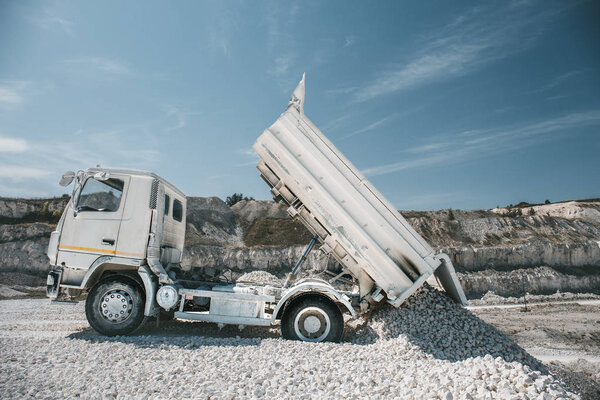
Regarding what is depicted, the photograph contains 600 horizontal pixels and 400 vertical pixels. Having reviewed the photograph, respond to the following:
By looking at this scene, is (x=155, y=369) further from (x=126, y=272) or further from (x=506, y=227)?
(x=506, y=227)

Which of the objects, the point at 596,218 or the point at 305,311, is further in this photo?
the point at 596,218

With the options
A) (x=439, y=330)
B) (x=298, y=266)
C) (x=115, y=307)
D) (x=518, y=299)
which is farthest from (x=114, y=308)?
(x=518, y=299)

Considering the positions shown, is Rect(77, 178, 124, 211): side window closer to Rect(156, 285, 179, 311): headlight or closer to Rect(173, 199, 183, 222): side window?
Rect(173, 199, 183, 222): side window

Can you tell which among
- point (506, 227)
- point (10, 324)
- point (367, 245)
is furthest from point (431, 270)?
point (506, 227)

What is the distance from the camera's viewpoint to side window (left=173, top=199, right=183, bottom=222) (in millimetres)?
7782

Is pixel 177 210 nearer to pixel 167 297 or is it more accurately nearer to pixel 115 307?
pixel 167 297

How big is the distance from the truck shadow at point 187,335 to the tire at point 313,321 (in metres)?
0.59

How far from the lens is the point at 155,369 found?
4730mm

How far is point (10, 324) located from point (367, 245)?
8270 millimetres

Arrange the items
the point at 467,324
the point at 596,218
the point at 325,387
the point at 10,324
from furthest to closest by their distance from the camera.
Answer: the point at 596,218
the point at 10,324
the point at 467,324
the point at 325,387

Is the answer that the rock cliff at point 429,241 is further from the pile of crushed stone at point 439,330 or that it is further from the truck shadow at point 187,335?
the pile of crushed stone at point 439,330

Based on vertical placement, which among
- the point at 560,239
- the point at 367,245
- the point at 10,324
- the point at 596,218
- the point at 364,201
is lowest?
the point at 10,324

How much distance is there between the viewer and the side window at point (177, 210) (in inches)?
306

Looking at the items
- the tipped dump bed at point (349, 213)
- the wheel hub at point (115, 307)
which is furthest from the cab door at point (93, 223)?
the tipped dump bed at point (349, 213)
